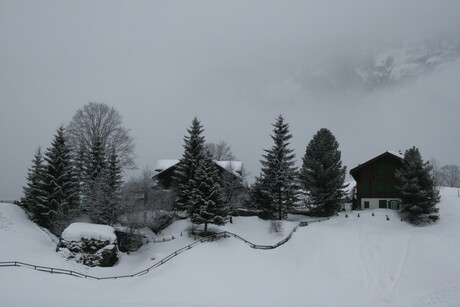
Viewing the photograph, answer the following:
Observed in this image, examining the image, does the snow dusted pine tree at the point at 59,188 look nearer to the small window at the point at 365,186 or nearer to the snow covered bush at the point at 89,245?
the snow covered bush at the point at 89,245

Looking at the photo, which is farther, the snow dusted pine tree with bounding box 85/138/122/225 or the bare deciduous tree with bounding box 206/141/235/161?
the bare deciduous tree with bounding box 206/141/235/161

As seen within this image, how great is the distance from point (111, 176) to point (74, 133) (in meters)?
10.4

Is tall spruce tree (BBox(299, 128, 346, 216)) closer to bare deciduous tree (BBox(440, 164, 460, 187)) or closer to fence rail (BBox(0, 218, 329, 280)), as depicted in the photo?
fence rail (BBox(0, 218, 329, 280))

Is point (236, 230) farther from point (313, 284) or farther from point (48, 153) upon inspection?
point (48, 153)

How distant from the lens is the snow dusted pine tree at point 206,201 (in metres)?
28.6

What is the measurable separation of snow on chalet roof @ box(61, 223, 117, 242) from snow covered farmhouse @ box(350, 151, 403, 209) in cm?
3112

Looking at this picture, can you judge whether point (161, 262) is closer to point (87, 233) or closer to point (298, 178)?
point (87, 233)

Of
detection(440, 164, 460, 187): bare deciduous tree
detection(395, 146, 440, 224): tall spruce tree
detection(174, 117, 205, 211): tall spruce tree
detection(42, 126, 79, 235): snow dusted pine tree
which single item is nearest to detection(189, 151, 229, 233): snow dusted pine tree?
detection(174, 117, 205, 211): tall spruce tree

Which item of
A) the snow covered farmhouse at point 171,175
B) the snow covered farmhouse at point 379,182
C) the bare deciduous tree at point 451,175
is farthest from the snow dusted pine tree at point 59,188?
the bare deciduous tree at point 451,175

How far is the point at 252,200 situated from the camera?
122ft

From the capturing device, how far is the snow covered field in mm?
19219

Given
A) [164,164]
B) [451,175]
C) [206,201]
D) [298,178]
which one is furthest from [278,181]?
[451,175]

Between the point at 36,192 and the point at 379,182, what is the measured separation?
40.9 m

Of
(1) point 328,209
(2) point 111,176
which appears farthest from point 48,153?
(1) point 328,209
